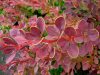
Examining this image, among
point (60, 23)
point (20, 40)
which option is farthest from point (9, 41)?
point (60, 23)

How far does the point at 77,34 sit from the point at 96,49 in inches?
14.8

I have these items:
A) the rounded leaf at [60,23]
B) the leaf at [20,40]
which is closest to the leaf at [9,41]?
the leaf at [20,40]

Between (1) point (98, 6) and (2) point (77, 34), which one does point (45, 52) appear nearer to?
(2) point (77, 34)

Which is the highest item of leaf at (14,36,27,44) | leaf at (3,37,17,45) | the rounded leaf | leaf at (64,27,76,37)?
the rounded leaf

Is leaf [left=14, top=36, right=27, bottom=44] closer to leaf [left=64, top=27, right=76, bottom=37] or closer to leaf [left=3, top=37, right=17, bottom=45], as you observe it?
leaf [left=3, top=37, right=17, bottom=45]

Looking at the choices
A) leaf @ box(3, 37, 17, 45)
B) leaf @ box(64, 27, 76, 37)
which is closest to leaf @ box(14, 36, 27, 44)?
leaf @ box(3, 37, 17, 45)

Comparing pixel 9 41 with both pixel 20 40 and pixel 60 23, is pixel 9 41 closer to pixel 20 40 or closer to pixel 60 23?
pixel 20 40

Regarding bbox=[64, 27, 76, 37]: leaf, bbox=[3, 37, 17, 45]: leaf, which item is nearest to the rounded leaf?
bbox=[64, 27, 76, 37]: leaf

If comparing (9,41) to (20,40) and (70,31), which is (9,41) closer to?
(20,40)

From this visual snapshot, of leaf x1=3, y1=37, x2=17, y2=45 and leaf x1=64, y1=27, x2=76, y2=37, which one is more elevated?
leaf x1=64, y1=27, x2=76, y2=37

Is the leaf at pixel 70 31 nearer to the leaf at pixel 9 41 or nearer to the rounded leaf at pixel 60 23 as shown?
the rounded leaf at pixel 60 23

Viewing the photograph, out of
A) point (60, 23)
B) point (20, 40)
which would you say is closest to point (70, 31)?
point (60, 23)

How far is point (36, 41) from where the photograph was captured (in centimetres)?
70

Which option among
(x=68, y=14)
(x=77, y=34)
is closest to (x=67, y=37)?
(x=77, y=34)
